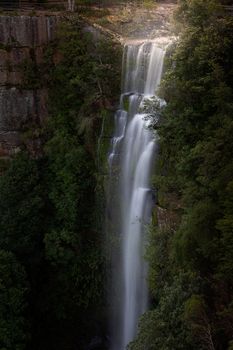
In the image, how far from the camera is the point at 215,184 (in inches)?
364

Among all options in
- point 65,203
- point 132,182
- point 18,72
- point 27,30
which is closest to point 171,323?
point 132,182

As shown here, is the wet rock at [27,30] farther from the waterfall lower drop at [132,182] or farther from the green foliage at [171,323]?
the green foliage at [171,323]

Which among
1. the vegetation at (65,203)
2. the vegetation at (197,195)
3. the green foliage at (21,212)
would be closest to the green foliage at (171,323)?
the vegetation at (197,195)

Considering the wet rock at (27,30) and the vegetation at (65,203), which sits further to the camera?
the wet rock at (27,30)

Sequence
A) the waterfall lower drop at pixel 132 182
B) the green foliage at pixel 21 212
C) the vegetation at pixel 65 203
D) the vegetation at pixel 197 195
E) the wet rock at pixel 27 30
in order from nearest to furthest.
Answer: the vegetation at pixel 197 195 < the waterfall lower drop at pixel 132 182 < the vegetation at pixel 65 203 < the green foliage at pixel 21 212 < the wet rock at pixel 27 30

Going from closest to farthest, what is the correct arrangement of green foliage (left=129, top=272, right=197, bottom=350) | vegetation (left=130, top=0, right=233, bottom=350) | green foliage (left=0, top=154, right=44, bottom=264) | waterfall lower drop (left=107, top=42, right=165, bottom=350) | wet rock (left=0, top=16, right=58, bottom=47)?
vegetation (left=130, top=0, right=233, bottom=350), green foliage (left=129, top=272, right=197, bottom=350), waterfall lower drop (left=107, top=42, right=165, bottom=350), green foliage (left=0, top=154, right=44, bottom=264), wet rock (left=0, top=16, right=58, bottom=47)

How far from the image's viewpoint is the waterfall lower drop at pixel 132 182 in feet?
49.0

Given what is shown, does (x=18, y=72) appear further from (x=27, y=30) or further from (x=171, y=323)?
(x=171, y=323)

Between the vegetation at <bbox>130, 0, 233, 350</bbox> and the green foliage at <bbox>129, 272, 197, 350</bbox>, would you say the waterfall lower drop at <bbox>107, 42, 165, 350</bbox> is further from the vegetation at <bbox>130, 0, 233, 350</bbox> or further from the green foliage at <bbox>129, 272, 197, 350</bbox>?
the green foliage at <bbox>129, 272, 197, 350</bbox>

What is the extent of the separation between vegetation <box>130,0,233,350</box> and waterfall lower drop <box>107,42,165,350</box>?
6.18 ft

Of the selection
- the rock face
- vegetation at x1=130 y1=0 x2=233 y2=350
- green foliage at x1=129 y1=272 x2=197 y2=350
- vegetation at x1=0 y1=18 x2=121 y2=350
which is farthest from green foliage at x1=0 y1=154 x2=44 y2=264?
green foliage at x1=129 y1=272 x2=197 y2=350

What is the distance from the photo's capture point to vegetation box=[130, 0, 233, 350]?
30.5 feet

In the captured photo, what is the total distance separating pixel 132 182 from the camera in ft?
50.5

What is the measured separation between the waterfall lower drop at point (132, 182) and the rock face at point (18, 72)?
4203 millimetres
